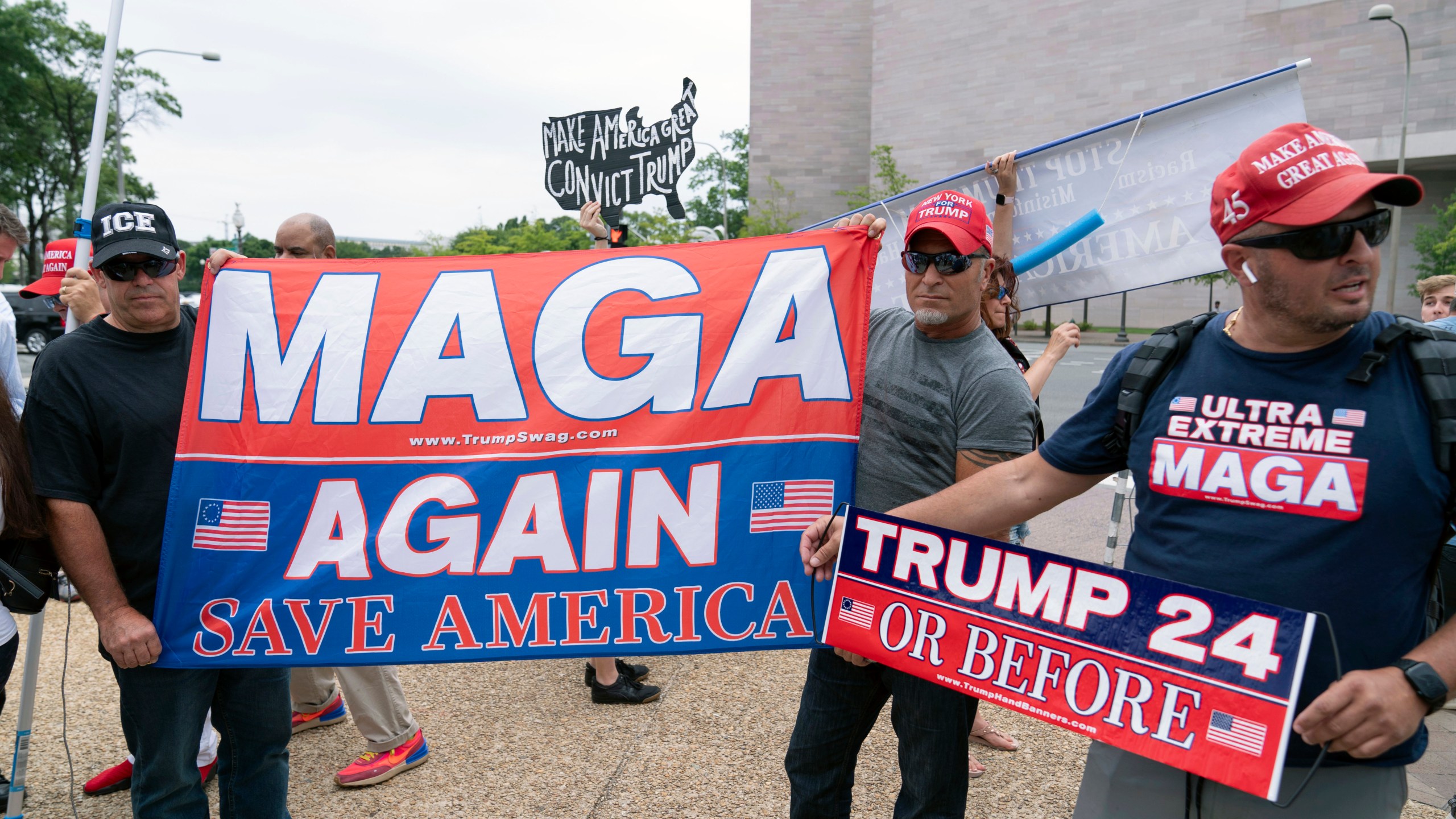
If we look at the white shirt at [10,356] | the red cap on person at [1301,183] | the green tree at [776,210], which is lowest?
the white shirt at [10,356]

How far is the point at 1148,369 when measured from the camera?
1.76 meters

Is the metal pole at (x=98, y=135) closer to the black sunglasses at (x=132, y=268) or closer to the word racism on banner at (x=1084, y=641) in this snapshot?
the black sunglasses at (x=132, y=268)

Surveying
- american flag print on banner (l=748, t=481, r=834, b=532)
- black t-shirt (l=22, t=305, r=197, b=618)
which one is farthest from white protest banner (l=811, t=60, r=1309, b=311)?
black t-shirt (l=22, t=305, r=197, b=618)

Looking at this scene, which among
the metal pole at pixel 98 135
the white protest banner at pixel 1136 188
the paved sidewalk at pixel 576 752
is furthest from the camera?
the white protest banner at pixel 1136 188

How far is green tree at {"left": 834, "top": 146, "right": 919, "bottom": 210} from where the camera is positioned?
1534 inches

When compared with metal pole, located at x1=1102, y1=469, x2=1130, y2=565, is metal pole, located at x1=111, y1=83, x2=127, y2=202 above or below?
above

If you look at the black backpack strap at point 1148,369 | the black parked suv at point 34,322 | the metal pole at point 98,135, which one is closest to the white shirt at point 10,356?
the metal pole at point 98,135

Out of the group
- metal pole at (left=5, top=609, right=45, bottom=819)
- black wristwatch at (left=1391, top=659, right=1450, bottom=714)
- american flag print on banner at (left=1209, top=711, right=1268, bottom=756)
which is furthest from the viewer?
metal pole at (left=5, top=609, right=45, bottom=819)

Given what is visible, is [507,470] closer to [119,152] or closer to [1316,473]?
[1316,473]

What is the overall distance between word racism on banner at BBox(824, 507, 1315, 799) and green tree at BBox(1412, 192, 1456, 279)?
107ft

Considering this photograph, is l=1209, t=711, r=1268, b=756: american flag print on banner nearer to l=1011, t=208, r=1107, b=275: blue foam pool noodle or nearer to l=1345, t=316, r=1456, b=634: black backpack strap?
l=1345, t=316, r=1456, b=634: black backpack strap

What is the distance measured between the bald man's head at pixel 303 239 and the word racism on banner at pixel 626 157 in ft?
4.13

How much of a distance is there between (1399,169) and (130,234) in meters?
35.5

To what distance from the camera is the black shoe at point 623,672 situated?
4043mm
